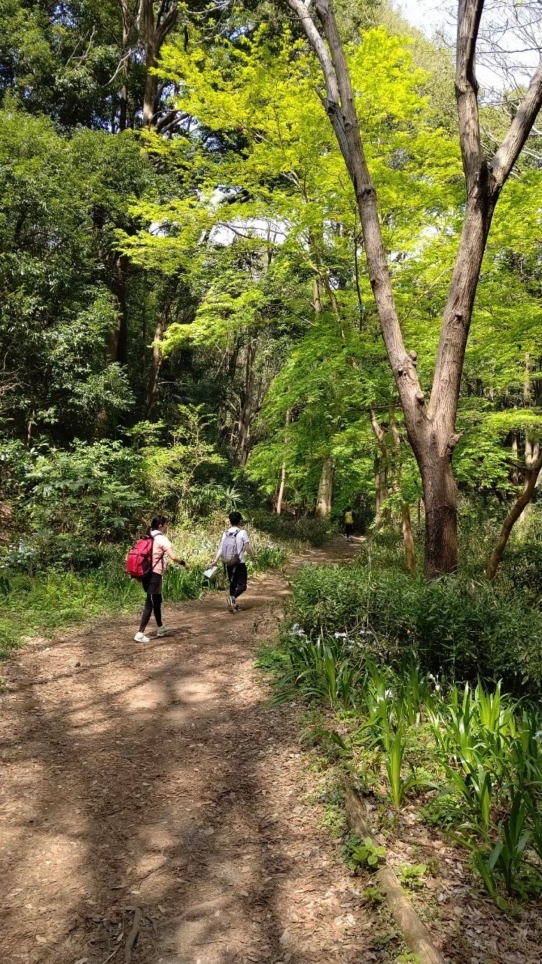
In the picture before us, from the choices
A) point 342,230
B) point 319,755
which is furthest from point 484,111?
point 319,755

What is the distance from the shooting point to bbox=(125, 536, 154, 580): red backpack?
637 centimetres

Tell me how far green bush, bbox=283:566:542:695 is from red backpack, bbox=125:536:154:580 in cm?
198

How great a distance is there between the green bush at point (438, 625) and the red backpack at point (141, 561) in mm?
1984

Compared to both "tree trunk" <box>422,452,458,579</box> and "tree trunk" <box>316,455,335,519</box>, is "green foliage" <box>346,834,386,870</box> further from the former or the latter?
"tree trunk" <box>316,455,335,519</box>

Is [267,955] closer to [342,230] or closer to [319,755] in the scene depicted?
[319,755]

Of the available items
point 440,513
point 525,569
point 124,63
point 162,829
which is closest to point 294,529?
point 525,569

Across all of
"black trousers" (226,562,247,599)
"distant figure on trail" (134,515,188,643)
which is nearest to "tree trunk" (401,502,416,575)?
"black trousers" (226,562,247,599)

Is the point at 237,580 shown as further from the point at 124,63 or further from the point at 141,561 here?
the point at 124,63

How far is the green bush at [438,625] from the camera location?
4453 mm

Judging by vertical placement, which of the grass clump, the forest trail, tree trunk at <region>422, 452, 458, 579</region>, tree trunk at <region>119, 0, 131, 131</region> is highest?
tree trunk at <region>119, 0, 131, 131</region>

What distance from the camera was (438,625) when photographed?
4.63m

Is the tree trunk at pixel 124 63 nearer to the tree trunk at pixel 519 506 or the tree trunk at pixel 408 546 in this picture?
the tree trunk at pixel 408 546

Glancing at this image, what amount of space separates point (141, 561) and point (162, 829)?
3513mm

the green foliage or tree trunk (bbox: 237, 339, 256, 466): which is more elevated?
tree trunk (bbox: 237, 339, 256, 466)
